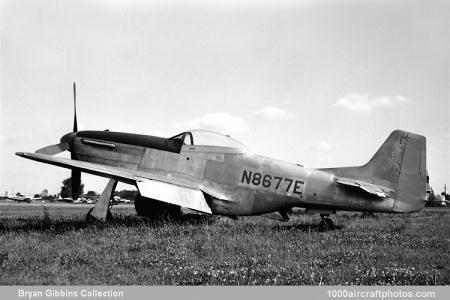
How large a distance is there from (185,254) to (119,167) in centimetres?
494

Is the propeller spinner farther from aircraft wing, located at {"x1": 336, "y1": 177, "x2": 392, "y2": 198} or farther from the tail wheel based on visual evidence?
aircraft wing, located at {"x1": 336, "y1": 177, "x2": 392, "y2": 198}

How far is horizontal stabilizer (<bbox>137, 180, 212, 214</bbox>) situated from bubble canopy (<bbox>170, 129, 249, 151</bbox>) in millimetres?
1357

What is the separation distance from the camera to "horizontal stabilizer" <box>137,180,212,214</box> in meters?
8.38

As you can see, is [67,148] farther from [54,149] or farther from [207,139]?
[207,139]

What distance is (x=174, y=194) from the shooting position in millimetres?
8609

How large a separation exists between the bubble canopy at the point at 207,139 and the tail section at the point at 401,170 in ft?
8.39

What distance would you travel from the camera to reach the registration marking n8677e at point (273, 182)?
9.03 meters

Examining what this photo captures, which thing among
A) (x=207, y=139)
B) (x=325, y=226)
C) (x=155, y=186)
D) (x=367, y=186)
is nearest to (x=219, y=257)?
(x=155, y=186)

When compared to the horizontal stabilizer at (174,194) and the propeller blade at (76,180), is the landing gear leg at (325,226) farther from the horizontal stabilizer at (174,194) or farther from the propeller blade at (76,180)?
the propeller blade at (76,180)

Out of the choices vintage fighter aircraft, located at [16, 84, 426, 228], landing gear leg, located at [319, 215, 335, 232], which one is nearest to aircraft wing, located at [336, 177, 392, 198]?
vintage fighter aircraft, located at [16, 84, 426, 228]

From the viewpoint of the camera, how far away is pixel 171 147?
9.94 m

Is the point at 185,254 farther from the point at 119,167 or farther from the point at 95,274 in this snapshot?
the point at 119,167

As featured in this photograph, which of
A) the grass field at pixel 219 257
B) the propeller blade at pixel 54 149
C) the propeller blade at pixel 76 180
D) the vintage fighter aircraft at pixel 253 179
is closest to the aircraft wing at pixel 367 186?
the vintage fighter aircraft at pixel 253 179

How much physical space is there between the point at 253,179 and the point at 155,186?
231 cm
